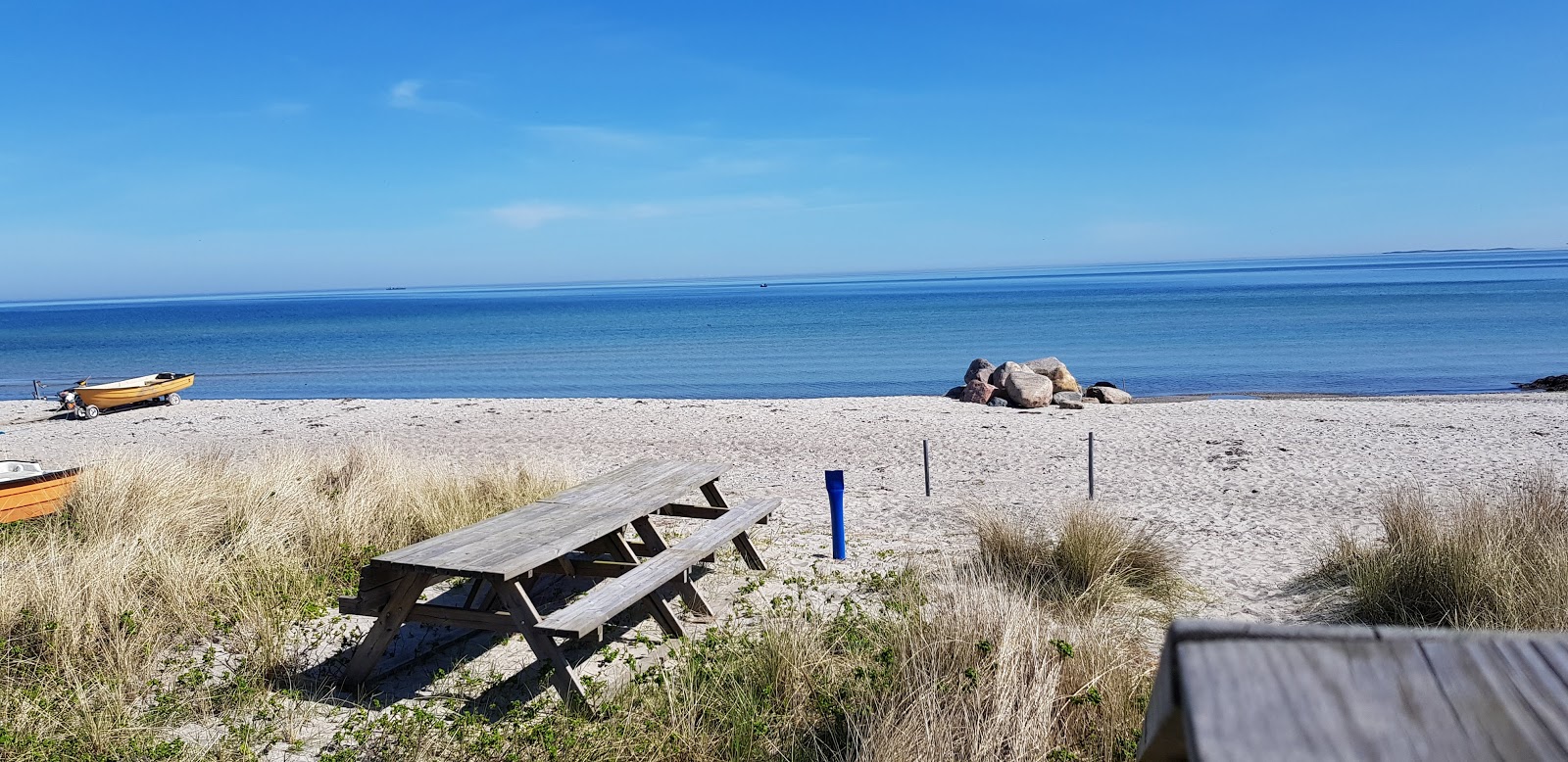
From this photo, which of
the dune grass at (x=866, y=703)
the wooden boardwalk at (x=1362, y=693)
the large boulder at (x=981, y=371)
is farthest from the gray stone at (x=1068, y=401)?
the wooden boardwalk at (x=1362, y=693)

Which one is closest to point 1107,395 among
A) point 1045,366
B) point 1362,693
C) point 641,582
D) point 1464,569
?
point 1045,366

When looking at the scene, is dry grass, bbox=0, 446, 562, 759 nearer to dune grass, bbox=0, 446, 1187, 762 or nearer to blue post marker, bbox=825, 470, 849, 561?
dune grass, bbox=0, 446, 1187, 762

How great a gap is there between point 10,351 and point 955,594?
66.4 meters

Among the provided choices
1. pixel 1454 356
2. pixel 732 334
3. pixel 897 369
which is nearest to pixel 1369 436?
pixel 897 369

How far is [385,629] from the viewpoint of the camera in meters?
4.87

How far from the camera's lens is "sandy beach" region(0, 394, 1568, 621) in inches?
338

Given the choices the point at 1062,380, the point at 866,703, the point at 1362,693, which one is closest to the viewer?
the point at 1362,693

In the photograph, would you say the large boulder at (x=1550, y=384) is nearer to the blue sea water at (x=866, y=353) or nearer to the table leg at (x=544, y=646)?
the blue sea water at (x=866, y=353)

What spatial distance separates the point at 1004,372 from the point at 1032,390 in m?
1.54

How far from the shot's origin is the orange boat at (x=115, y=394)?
2066 cm

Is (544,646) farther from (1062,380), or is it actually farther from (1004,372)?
(1062,380)

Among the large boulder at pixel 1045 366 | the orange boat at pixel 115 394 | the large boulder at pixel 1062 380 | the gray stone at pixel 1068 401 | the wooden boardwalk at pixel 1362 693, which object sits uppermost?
the wooden boardwalk at pixel 1362 693

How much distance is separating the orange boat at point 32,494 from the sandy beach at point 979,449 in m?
2.22

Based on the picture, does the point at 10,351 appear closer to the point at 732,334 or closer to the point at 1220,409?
the point at 732,334
